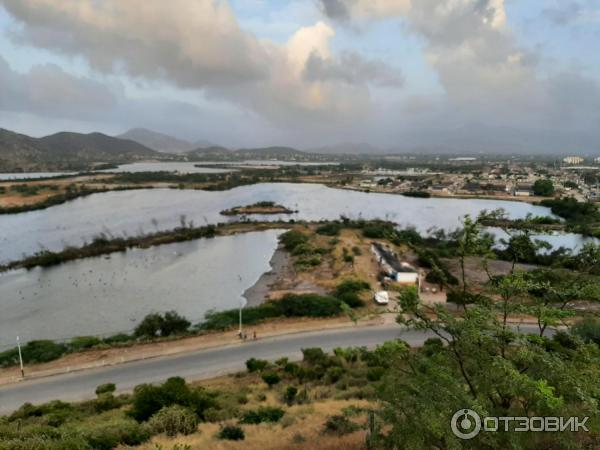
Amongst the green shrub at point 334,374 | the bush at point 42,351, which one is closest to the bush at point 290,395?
the green shrub at point 334,374

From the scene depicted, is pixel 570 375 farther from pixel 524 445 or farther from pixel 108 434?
pixel 108 434

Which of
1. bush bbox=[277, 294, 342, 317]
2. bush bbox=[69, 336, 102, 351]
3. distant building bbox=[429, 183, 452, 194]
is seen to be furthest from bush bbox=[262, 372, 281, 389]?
distant building bbox=[429, 183, 452, 194]

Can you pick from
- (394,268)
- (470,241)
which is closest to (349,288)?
(394,268)

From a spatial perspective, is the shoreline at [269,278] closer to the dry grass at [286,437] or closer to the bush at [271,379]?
the bush at [271,379]

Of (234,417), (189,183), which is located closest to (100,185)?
(189,183)

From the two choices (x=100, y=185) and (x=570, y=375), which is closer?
(x=570, y=375)

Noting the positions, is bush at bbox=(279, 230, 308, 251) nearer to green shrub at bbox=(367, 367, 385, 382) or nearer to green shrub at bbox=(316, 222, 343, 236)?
green shrub at bbox=(316, 222, 343, 236)

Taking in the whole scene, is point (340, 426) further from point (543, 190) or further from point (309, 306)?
point (543, 190)
